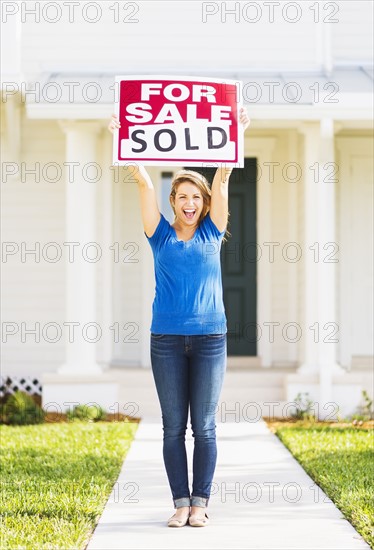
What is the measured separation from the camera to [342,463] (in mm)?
6832

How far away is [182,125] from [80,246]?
16.4ft

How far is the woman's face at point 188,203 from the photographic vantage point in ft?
16.5

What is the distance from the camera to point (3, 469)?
6703mm

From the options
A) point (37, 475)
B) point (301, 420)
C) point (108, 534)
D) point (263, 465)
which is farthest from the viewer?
point (301, 420)

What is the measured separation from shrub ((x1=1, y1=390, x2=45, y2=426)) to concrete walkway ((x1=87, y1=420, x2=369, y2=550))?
1978 millimetres

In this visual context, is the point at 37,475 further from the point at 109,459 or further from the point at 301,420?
the point at 301,420

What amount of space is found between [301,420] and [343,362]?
168 cm

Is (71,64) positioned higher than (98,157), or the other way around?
(71,64)

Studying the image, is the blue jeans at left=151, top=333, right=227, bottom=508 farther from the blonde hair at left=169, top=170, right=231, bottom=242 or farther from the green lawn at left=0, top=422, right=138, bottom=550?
the blonde hair at left=169, top=170, right=231, bottom=242

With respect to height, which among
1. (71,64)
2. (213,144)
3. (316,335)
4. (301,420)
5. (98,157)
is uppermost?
(71,64)

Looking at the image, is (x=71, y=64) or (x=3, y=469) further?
(x=71, y=64)

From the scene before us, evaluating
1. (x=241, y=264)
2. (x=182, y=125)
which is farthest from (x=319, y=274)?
(x=182, y=125)

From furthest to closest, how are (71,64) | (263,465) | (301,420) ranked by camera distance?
(71,64) → (301,420) → (263,465)

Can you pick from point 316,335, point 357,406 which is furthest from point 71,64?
point 357,406
